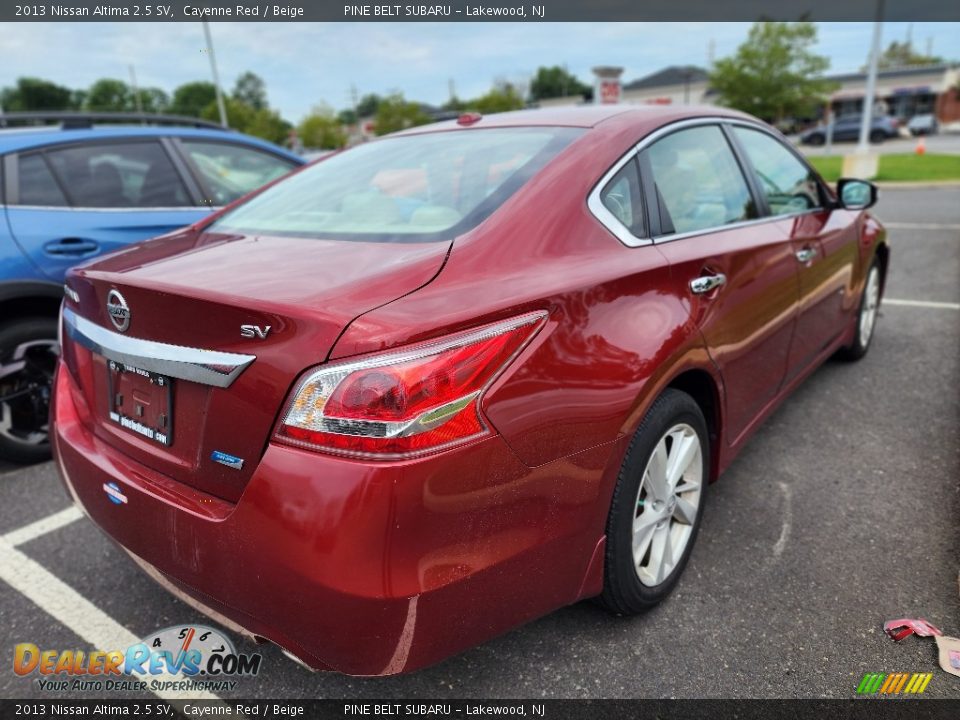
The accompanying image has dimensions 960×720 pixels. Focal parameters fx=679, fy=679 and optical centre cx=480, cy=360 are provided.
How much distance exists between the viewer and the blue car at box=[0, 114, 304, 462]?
3.38 meters

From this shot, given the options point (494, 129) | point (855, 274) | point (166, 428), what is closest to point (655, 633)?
point (166, 428)

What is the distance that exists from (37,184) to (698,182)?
333cm

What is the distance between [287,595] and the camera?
1531 millimetres

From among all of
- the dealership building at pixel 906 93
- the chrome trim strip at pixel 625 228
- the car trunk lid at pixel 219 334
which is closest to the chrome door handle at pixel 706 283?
the chrome trim strip at pixel 625 228

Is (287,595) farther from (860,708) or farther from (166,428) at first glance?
(860,708)

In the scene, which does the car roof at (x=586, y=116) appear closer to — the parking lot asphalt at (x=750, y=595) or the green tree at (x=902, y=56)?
the parking lot asphalt at (x=750, y=595)

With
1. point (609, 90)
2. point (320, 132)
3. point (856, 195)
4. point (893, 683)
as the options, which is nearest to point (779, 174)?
point (856, 195)

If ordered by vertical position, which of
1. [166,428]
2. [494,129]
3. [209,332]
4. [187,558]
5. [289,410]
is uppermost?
[494,129]

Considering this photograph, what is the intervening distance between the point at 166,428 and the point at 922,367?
4532 mm

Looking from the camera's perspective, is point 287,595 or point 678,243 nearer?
point 287,595

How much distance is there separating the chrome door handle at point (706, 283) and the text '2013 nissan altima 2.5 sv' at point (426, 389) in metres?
0.01

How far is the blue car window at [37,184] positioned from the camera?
3.52m

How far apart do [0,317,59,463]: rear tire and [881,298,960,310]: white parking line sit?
6264mm

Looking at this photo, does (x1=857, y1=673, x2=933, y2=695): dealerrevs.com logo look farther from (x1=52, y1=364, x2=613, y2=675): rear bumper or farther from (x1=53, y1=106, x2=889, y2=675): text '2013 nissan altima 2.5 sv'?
(x1=52, y1=364, x2=613, y2=675): rear bumper
